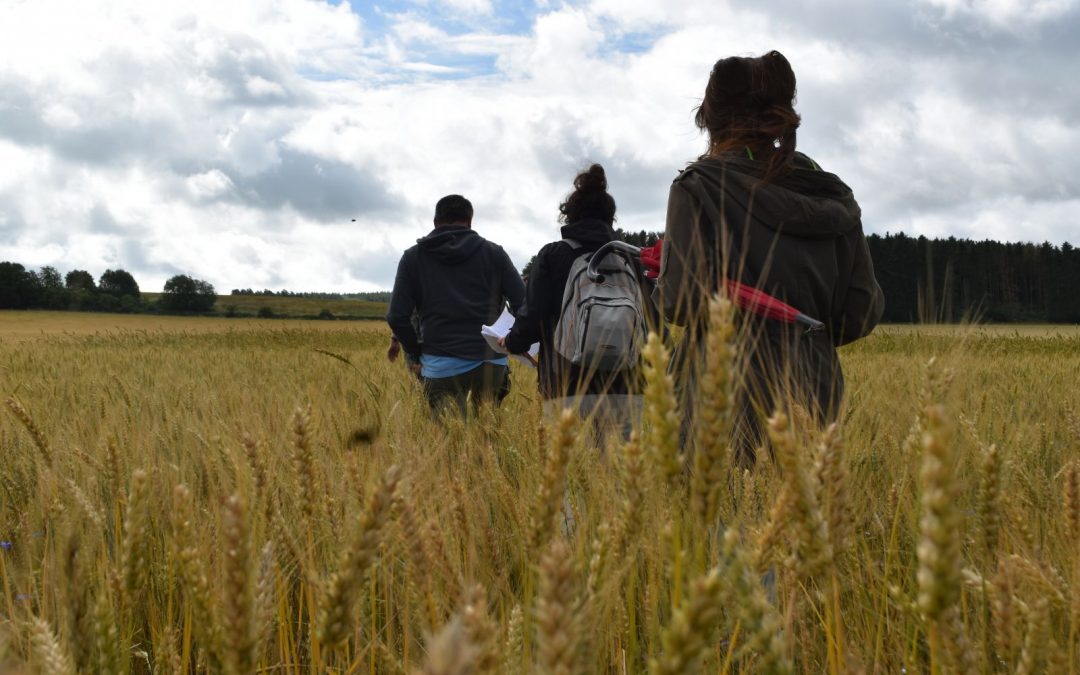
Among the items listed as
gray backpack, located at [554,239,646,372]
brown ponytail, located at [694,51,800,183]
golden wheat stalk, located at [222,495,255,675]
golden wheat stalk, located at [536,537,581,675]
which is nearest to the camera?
golden wheat stalk, located at [536,537,581,675]

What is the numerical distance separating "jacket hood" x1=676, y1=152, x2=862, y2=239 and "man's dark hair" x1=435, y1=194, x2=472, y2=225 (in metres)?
3.00

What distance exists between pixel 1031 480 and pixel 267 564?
6.20ft

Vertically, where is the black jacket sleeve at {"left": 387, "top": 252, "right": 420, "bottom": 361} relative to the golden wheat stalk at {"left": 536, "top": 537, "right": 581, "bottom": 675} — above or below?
above

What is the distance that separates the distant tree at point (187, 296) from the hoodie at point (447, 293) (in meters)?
49.6

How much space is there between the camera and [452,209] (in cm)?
525

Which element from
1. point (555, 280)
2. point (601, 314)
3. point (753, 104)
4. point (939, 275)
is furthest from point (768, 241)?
point (939, 275)

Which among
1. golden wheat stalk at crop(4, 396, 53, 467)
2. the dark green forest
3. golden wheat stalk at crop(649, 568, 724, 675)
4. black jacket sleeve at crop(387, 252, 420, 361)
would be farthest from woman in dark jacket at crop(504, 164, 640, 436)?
the dark green forest

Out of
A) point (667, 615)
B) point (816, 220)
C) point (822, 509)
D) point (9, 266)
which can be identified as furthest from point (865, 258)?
point (9, 266)

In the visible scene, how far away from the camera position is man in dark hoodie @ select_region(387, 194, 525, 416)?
5051 mm

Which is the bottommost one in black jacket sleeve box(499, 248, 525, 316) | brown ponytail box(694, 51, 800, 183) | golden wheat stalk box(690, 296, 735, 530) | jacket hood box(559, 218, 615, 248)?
golden wheat stalk box(690, 296, 735, 530)

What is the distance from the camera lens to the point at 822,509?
0.96 metres

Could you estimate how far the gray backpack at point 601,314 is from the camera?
3275 millimetres

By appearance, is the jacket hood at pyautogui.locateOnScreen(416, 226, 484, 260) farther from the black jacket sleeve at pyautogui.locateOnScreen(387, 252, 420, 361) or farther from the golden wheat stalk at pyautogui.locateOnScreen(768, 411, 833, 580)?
the golden wheat stalk at pyautogui.locateOnScreen(768, 411, 833, 580)

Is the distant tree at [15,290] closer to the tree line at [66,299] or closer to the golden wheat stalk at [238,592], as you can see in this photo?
the tree line at [66,299]
